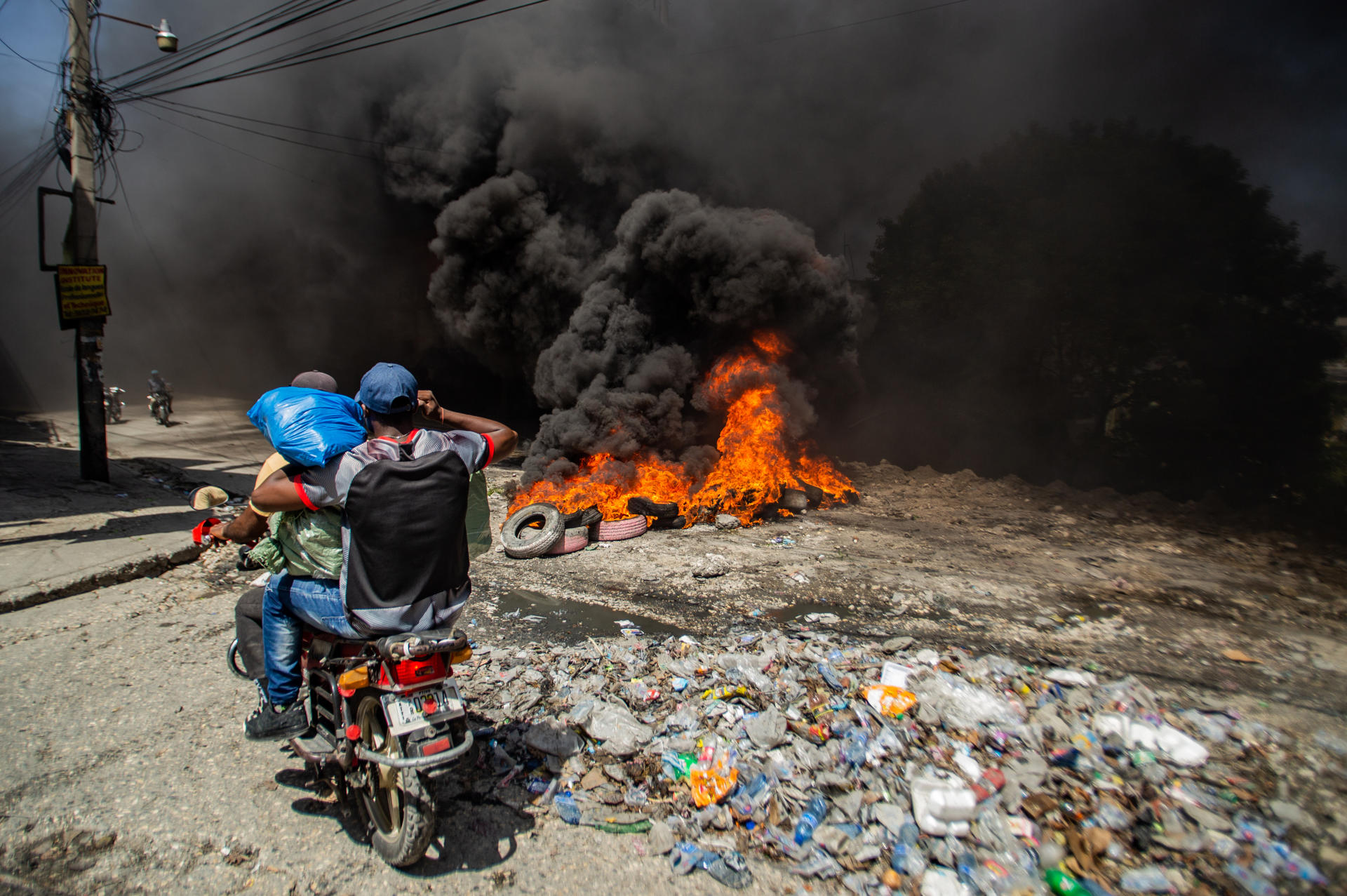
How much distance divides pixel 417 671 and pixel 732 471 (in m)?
8.73

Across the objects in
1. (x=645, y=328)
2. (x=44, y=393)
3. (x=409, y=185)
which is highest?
(x=409, y=185)

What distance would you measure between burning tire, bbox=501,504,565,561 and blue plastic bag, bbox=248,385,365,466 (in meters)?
5.18

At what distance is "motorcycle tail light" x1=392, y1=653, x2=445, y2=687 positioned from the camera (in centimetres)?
234

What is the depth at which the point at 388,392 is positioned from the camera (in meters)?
2.56

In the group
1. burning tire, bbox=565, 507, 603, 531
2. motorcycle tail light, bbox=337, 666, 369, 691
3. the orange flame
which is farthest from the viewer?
the orange flame

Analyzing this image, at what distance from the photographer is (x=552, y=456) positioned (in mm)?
11266

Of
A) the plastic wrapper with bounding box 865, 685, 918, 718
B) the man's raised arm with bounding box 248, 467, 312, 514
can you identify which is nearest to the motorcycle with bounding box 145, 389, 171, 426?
the man's raised arm with bounding box 248, 467, 312, 514

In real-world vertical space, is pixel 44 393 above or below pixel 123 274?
below

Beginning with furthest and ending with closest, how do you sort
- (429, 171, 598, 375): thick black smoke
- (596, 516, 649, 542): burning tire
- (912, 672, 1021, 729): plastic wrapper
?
(429, 171, 598, 375): thick black smoke
(596, 516, 649, 542): burning tire
(912, 672, 1021, 729): plastic wrapper

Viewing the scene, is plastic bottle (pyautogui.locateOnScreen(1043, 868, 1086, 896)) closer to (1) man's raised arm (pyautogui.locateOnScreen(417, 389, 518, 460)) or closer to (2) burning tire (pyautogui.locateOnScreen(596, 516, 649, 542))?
(1) man's raised arm (pyautogui.locateOnScreen(417, 389, 518, 460))

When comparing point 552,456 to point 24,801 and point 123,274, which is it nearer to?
point 24,801

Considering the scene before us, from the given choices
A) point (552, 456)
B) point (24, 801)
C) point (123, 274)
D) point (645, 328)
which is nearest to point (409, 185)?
point (645, 328)

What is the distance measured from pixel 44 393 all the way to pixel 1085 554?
29.6m

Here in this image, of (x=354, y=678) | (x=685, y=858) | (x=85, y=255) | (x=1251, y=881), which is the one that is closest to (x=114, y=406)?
(x=85, y=255)
